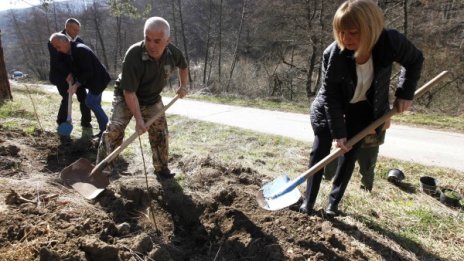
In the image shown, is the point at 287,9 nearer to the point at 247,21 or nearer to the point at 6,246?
the point at 247,21

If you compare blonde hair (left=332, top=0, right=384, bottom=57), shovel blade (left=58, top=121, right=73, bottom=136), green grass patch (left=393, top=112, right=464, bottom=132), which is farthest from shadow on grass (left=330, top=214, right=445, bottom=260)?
green grass patch (left=393, top=112, right=464, bottom=132)

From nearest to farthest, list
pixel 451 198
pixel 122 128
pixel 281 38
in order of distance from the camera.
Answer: pixel 122 128
pixel 451 198
pixel 281 38

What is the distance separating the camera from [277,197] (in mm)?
2945

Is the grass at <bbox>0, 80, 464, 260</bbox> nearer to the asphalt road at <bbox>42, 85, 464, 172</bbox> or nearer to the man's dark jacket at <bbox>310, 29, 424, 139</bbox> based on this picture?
the asphalt road at <bbox>42, 85, 464, 172</bbox>

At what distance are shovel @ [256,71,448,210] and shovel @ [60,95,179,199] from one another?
50.7 inches

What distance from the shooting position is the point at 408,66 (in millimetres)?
2623

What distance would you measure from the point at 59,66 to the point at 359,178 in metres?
4.68

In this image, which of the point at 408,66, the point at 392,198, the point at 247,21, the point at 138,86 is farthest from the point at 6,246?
the point at 247,21

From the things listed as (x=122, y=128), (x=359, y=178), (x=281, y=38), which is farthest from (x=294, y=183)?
(x=281, y=38)

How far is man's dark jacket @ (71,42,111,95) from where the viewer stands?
18.2 feet

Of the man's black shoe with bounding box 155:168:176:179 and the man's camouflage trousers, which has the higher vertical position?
the man's camouflage trousers

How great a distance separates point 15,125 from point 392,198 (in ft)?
18.7

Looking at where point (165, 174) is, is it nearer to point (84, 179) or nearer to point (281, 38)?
point (84, 179)

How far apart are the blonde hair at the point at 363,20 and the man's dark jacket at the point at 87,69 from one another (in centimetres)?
426
